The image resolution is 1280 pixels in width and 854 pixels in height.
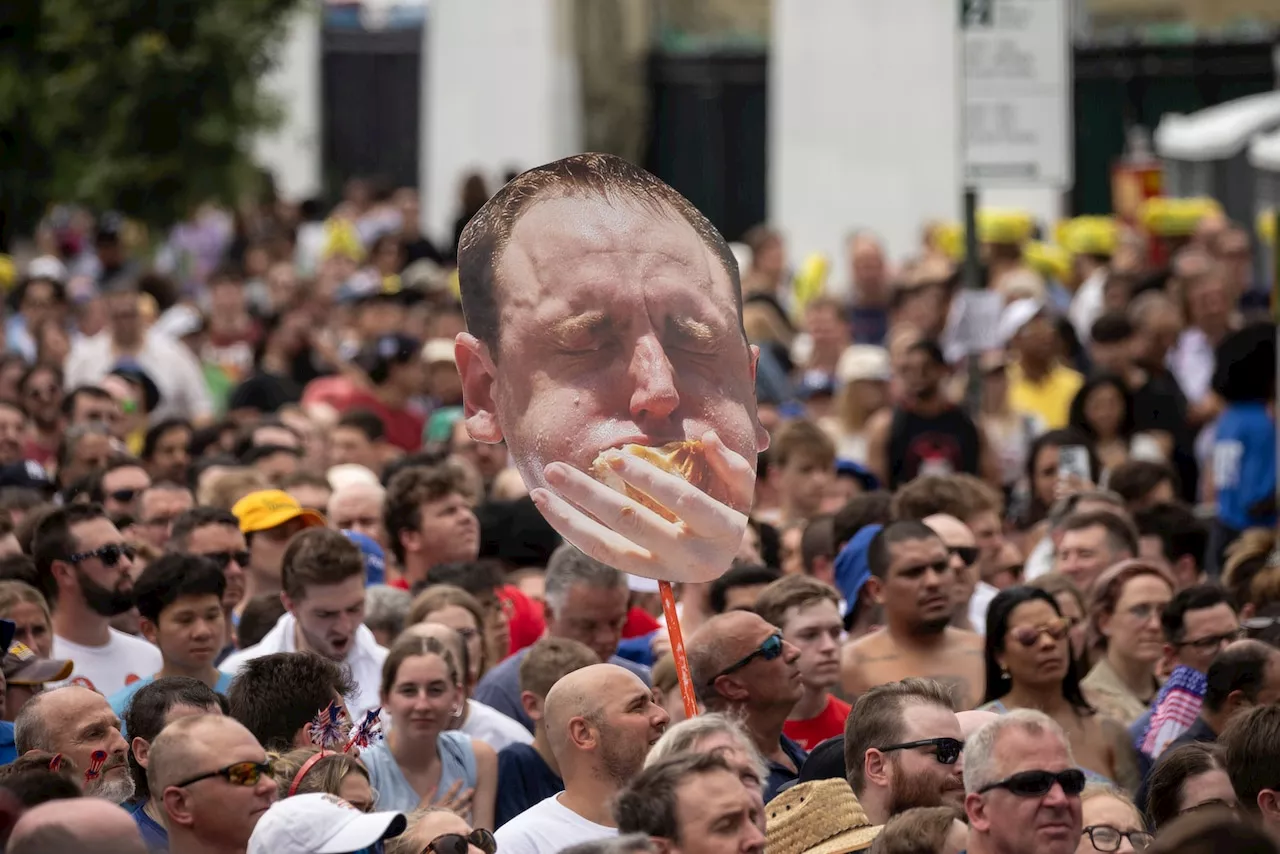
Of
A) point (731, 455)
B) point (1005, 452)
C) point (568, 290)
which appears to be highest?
point (568, 290)

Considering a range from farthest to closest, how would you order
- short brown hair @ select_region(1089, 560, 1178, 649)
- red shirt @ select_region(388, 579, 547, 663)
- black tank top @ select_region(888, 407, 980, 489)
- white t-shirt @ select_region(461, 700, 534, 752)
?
1. black tank top @ select_region(888, 407, 980, 489)
2. red shirt @ select_region(388, 579, 547, 663)
3. short brown hair @ select_region(1089, 560, 1178, 649)
4. white t-shirt @ select_region(461, 700, 534, 752)

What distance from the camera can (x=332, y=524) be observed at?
10391 mm

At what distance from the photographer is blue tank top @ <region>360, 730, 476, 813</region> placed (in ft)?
25.1

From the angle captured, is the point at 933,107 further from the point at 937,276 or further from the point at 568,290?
the point at 568,290

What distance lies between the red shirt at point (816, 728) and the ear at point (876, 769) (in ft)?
4.76

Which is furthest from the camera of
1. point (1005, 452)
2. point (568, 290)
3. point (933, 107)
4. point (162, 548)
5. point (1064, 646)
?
point (933, 107)

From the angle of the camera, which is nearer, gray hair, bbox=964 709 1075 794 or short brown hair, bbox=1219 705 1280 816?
gray hair, bbox=964 709 1075 794

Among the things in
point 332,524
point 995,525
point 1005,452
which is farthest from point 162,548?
point 1005,452

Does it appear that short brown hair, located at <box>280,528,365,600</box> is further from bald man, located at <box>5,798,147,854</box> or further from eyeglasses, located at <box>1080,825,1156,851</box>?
bald man, located at <box>5,798,147,854</box>

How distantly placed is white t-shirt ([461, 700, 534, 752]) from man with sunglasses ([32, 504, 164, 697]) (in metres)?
1.19

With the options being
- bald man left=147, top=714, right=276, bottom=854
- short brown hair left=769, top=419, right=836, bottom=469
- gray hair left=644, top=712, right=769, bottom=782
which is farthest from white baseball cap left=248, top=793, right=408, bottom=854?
short brown hair left=769, top=419, right=836, bottom=469

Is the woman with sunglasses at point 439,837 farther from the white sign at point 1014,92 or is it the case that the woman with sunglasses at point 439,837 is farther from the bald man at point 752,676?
the white sign at point 1014,92

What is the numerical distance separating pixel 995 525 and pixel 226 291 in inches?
344

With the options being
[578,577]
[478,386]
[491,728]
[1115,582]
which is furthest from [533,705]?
[1115,582]
